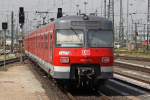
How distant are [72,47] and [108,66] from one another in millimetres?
1442

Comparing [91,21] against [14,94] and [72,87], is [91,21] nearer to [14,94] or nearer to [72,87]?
[72,87]

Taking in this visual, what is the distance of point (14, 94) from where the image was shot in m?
15.9

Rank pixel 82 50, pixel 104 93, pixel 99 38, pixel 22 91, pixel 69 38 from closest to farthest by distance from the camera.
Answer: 1. pixel 82 50
2. pixel 69 38
3. pixel 99 38
4. pixel 104 93
5. pixel 22 91

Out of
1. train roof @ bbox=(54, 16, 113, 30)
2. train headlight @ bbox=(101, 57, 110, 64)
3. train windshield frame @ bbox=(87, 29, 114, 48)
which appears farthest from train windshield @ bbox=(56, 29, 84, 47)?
train headlight @ bbox=(101, 57, 110, 64)

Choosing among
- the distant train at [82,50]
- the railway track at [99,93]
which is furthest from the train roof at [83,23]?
the railway track at [99,93]

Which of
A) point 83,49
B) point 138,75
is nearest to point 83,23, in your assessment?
A: point 83,49

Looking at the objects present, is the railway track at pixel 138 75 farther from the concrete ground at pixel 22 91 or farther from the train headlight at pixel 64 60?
the concrete ground at pixel 22 91

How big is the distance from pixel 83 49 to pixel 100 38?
82cm

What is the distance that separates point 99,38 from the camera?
16.1 m

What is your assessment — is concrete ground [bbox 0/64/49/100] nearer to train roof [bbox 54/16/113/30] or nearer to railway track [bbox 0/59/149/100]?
railway track [bbox 0/59/149/100]

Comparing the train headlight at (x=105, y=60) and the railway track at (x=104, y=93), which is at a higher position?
the train headlight at (x=105, y=60)

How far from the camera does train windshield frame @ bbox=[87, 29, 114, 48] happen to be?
1598 centimetres

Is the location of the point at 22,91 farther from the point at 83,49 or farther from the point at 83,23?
the point at 83,23

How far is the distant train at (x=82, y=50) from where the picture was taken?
1562cm
